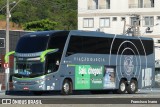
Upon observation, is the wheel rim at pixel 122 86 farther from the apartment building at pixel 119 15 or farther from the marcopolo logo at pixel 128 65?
the apartment building at pixel 119 15

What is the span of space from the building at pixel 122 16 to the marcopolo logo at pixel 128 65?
124 ft

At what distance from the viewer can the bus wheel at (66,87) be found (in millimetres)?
36241

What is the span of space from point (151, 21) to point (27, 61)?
48720 mm

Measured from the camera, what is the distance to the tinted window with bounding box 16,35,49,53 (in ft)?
115

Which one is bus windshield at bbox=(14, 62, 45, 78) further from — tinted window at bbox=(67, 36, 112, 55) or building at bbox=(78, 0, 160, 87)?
building at bbox=(78, 0, 160, 87)

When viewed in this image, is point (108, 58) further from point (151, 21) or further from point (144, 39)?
point (151, 21)

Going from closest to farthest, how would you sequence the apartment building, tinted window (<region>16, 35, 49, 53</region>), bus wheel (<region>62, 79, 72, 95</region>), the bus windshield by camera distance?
1. the bus windshield
2. tinted window (<region>16, 35, 49, 53</region>)
3. bus wheel (<region>62, 79, 72, 95</region>)
4. the apartment building

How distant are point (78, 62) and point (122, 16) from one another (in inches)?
1863

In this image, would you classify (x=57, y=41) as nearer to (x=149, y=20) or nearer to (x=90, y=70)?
(x=90, y=70)

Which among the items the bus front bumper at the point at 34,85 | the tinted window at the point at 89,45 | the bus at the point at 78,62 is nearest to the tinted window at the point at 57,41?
the bus at the point at 78,62

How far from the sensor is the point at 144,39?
43812 mm

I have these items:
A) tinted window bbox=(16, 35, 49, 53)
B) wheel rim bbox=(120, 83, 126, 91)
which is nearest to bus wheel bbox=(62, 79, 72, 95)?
tinted window bbox=(16, 35, 49, 53)

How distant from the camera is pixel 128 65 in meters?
41.3

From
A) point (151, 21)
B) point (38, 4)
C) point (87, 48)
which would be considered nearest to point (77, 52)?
point (87, 48)
